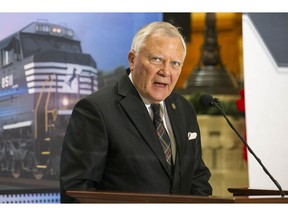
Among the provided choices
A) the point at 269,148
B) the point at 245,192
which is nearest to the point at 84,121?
the point at 245,192

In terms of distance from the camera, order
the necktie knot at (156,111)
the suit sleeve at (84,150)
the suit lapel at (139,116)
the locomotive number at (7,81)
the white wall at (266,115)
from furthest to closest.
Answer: the white wall at (266,115), the locomotive number at (7,81), the necktie knot at (156,111), the suit lapel at (139,116), the suit sleeve at (84,150)

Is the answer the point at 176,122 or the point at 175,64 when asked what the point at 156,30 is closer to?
the point at 175,64

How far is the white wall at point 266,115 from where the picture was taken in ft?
12.9

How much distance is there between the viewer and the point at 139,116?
2312 mm

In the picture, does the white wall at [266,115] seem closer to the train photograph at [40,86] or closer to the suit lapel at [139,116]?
the train photograph at [40,86]

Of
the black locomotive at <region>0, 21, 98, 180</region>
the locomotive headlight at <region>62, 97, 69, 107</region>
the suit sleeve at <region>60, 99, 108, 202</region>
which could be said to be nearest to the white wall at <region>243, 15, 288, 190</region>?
the black locomotive at <region>0, 21, 98, 180</region>

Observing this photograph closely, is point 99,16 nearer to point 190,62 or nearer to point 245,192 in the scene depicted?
point 190,62

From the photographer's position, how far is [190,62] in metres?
4.83

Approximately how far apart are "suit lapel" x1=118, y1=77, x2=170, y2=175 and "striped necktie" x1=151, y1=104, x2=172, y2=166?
4 cm

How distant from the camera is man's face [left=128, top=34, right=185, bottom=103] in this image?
2.28 m

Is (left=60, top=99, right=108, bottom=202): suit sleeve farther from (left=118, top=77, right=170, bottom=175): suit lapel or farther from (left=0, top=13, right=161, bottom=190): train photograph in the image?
(left=0, top=13, right=161, bottom=190): train photograph

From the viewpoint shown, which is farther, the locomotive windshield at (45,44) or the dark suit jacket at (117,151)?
the locomotive windshield at (45,44)

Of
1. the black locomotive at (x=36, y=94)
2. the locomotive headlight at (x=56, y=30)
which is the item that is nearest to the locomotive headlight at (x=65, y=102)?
the black locomotive at (x=36, y=94)

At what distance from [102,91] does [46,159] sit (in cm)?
166
